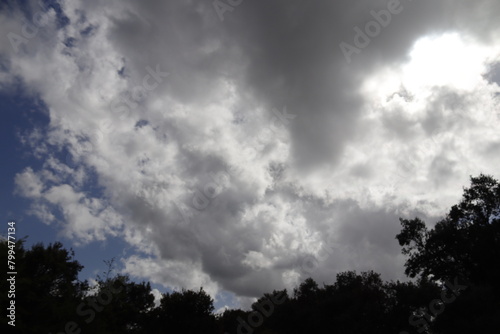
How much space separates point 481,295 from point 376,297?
88.3ft

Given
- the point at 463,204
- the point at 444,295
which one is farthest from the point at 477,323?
the point at 463,204

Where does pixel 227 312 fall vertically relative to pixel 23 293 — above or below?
above

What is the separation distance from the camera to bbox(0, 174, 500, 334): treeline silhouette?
2726 centimetres

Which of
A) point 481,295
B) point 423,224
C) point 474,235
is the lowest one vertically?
point 481,295

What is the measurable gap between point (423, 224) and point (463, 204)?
571cm

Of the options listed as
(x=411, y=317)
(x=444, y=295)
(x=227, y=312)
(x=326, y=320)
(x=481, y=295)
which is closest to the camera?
(x=481, y=295)

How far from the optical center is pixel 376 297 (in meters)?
57.7

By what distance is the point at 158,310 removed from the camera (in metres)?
48.3

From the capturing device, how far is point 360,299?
5584 cm

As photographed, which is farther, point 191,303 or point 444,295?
point 191,303

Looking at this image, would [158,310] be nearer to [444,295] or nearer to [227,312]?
[444,295]

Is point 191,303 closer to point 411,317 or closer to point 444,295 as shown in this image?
point 411,317

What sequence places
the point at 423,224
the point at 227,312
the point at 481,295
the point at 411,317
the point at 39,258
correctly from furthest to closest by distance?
the point at 227,312, the point at 423,224, the point at 411,317, the point at 481,295, the point at 39,258

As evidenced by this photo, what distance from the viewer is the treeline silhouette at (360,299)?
2726cm
